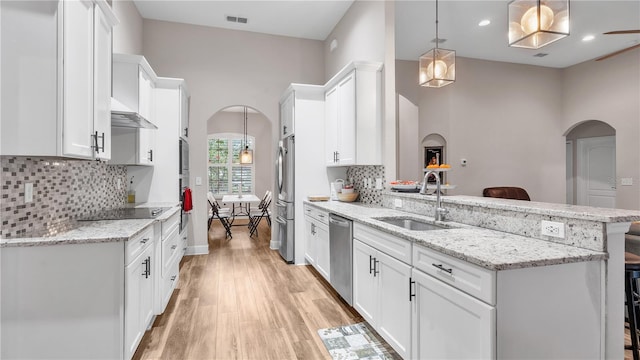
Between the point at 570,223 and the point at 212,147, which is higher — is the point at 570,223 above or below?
below

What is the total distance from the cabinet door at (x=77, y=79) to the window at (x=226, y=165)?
729 cm

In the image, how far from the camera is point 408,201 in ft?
10.2

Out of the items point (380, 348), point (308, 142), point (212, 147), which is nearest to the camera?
point (380, 348)

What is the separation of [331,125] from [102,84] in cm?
273

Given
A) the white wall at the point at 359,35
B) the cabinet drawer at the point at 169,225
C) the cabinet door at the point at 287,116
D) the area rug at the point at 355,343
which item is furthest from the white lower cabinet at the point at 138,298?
the white wall at the point at 359,35

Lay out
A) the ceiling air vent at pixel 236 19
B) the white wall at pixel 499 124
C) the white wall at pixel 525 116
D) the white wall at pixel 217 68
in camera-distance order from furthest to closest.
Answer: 1. the white wall at pixel 499 124
2. the white wall at pixel 525 116
3. the white wall at pixel 217 68
4. the ceiling air vent at pixel 236 19

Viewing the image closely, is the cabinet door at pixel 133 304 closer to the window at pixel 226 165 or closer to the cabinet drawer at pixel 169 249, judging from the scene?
the cabinet drawer at pixel 169 249

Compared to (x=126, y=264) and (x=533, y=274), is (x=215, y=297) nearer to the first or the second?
(x=126, y=264)

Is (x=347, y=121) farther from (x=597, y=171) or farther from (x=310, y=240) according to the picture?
(x=597, y=171)

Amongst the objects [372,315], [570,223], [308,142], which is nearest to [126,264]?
[372,315]

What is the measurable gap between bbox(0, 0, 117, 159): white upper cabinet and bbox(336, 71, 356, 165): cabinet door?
250 cm

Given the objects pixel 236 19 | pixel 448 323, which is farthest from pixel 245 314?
pixel 236 19

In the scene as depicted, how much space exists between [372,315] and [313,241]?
1714 mm

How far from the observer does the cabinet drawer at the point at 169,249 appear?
2941 millimetres
